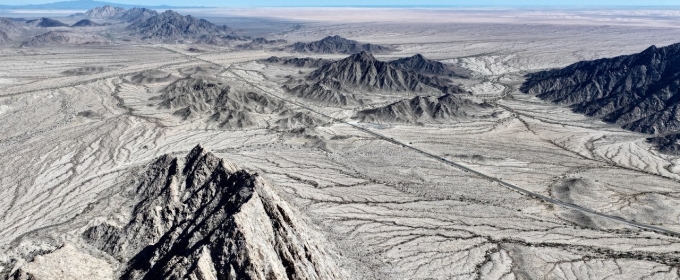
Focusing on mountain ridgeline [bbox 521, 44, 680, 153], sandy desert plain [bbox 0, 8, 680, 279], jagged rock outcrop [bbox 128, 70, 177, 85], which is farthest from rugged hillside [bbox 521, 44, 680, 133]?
jagged rock outcrop [bbox 128, 70, 177, 85]

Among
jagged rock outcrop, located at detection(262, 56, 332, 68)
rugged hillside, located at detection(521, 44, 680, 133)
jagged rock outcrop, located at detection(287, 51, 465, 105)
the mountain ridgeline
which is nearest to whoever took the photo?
the mountain ridgeline

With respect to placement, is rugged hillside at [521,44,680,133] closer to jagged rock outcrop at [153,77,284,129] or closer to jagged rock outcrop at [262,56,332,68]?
jagged rock outcrop at [153,77,284,129]

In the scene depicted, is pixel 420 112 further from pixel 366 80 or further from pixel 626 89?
pixel 626 89

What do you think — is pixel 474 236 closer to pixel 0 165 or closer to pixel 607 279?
pixel 607 279

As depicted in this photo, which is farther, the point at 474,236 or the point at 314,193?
the point at 314,193

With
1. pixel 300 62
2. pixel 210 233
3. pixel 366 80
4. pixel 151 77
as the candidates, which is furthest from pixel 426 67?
pixel 210 233

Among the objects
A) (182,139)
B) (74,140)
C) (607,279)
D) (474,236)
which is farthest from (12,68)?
(607,279)
